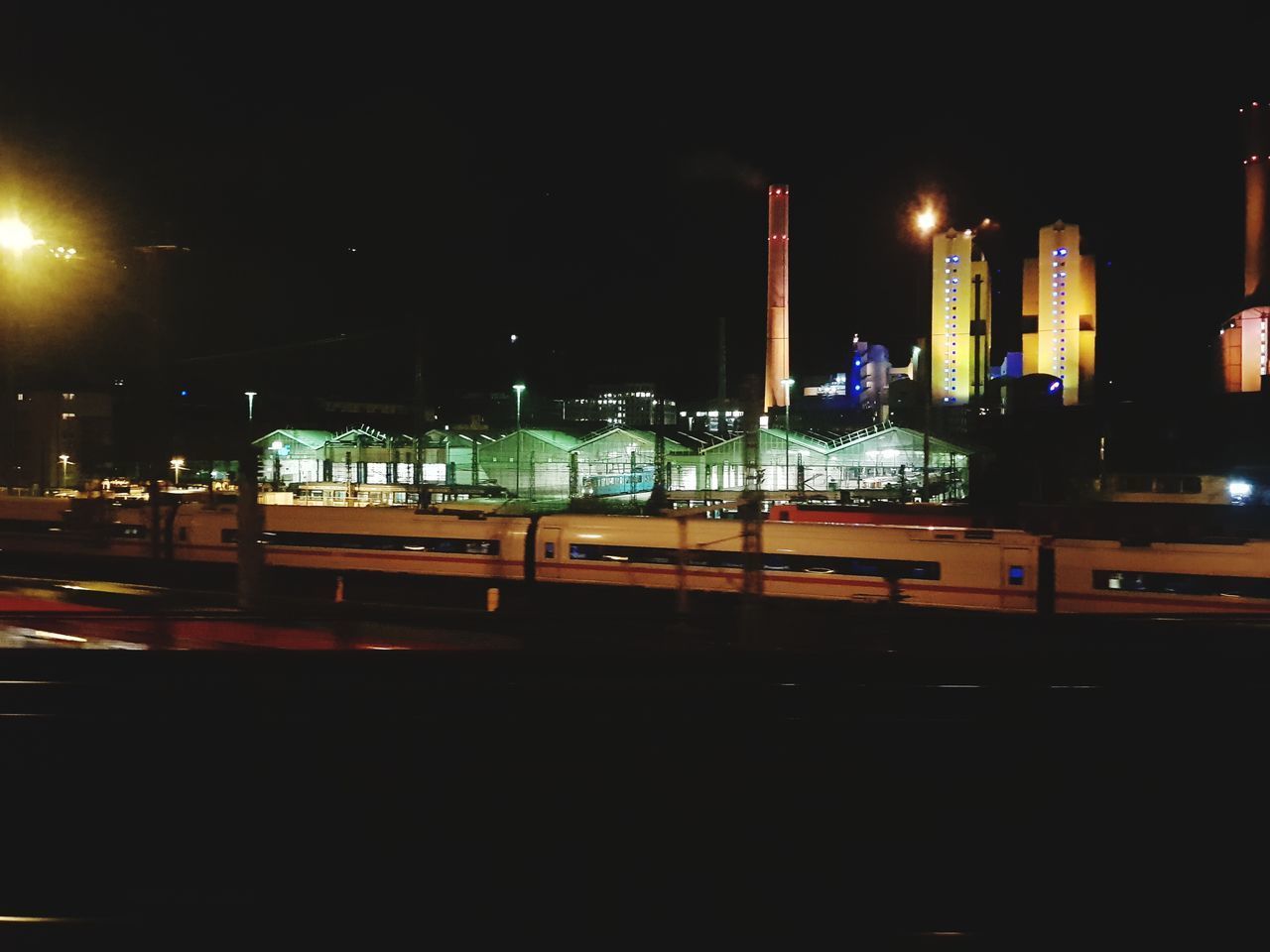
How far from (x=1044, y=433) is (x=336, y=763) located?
47446 mm

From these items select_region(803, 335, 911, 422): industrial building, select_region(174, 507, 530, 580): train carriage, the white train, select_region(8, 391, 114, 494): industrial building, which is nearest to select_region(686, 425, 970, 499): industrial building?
select_region(174, 507, 530, 580): train carriage

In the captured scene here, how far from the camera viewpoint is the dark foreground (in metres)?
4.52

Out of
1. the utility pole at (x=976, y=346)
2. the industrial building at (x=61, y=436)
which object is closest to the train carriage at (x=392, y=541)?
the industrial building at (x=61, y=436)

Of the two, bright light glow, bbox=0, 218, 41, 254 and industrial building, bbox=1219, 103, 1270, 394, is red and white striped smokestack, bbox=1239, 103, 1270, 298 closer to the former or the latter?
industrial building, bbox=1219, 103, 1270, 394

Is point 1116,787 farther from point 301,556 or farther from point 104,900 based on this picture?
point 301,556

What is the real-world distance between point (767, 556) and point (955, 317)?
60.8 m

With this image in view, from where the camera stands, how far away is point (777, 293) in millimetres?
60719

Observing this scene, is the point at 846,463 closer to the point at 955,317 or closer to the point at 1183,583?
the point at 1183,583

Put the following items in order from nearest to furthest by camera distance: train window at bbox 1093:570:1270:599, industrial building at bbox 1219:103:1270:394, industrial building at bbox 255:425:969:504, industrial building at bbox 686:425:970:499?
train window at bbox 1093:570:1270:599 < industrial building at bbox 255:425:969:504 < industrial building at bbox 686:425:970:499 < industrial building at bbox 1219:103:1270:394

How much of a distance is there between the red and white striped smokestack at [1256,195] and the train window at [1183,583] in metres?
54.7

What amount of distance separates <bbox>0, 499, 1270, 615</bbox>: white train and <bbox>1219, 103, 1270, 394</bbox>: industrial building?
51.9 m

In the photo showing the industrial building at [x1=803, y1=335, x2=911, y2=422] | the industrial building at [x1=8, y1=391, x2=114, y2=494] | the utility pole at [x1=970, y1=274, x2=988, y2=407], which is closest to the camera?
the industrial building at [x1=8, y1=391, x2=114, y2=494]

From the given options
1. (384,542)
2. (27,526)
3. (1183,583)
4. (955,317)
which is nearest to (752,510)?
(1183,583)

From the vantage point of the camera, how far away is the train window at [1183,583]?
1310 cm
